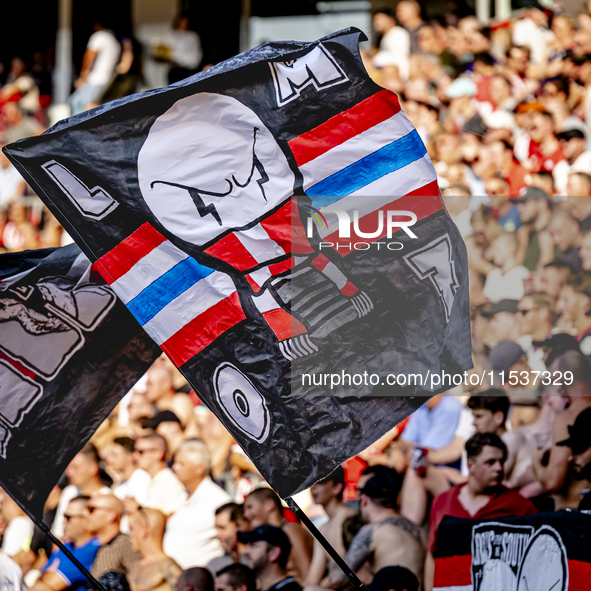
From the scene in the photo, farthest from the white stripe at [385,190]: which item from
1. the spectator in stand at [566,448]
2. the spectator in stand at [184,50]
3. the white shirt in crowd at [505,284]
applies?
the spectator in stand at [184,50]

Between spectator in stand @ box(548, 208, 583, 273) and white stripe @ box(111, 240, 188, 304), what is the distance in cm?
220

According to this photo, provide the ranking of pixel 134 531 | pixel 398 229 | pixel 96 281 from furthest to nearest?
pixel 134 531, pixel 96 281, pixel 398 229

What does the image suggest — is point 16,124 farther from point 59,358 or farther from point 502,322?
point 502,322

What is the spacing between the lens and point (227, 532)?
4348 mm

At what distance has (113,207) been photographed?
3.21 meters

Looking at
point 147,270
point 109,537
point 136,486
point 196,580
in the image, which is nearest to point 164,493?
point 136,486

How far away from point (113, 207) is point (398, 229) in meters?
1.08

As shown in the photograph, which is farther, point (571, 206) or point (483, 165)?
point (483, 165)

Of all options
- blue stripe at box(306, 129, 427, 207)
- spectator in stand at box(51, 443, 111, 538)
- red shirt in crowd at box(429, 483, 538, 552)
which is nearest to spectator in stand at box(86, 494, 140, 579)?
spectator in stand at box(51, 443, 111, 538)

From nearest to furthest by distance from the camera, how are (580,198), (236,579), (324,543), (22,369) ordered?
(324,543) < (22,369) < (236,579) < (580,198)

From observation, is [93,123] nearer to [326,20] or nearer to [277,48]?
[277,48]

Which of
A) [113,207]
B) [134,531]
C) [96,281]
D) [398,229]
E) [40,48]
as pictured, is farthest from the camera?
[40,48]

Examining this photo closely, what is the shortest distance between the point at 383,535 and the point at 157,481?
1.66 meters

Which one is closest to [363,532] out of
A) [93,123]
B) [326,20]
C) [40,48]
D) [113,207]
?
[113,207]
